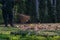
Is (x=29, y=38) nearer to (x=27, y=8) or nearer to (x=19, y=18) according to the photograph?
(x=19, y=18)

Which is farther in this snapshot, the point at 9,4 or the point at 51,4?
the point at 51,4

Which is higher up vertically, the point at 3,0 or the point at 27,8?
the point at 3,0

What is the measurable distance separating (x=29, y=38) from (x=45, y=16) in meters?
16.3

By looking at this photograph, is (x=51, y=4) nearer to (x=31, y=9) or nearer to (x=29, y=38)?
(x=31, y=9)

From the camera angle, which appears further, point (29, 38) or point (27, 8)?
point (27, 8)

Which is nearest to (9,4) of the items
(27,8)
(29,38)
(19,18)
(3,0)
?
(3,0)

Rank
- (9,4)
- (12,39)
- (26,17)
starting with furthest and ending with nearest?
1. (26,17)
2. (9,4)
3. (12,39)

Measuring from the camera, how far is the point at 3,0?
48.1 ft

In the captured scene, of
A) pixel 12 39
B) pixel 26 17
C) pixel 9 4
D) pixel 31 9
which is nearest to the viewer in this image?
pixel 12 39

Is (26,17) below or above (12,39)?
below

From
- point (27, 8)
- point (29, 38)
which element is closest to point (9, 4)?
point (29, 38)

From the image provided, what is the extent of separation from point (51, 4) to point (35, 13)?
1716 mm

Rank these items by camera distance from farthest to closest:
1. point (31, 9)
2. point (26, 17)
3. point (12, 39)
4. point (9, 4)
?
point (31, 9) → point (26, 17) → point (9, 4) → point (12, 39)

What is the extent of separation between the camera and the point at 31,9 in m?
25.4
